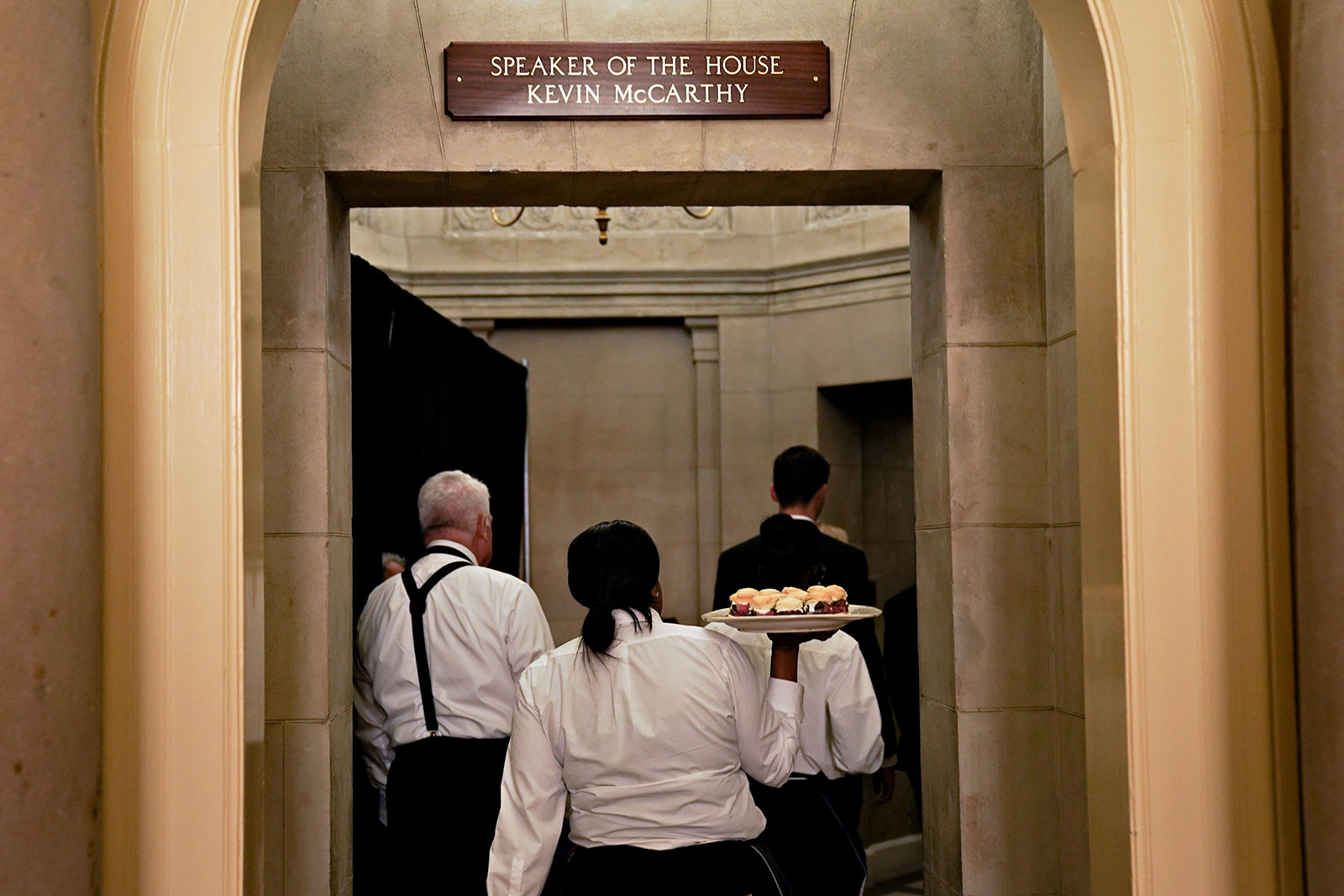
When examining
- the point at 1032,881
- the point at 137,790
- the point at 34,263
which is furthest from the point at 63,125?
the point at 1032,881

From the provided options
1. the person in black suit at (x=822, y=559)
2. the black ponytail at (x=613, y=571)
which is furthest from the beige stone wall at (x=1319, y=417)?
the person in black suit at (x=822, y=559)

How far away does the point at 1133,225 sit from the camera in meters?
→ 2.18

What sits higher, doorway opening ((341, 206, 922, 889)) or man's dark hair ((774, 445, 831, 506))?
doorway opening ((341, 206, 922, 889))

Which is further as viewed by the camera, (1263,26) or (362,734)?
(362,734)

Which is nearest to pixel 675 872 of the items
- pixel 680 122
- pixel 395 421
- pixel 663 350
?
pixel 680 122

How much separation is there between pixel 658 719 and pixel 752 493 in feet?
16.1

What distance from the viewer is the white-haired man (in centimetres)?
400

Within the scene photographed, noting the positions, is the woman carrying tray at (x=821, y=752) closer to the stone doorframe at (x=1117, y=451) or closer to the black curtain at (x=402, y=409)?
the stone doorframe at (x=1117, y=451)

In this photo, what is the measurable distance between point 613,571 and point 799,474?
66.2 inches

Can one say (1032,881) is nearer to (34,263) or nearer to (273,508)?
(273,508)

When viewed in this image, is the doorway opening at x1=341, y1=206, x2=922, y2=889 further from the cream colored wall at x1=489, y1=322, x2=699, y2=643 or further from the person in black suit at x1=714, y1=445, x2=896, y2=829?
the person in black suit at x1=714, y1=445, x2=896, y2=829

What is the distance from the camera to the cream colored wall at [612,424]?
785 centimetres

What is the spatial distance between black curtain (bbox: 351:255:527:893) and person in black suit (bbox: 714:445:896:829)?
1.26 m

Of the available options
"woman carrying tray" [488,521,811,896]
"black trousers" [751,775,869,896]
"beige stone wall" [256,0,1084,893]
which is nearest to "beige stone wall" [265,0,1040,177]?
"beige stone wall" [256,0,1084,893]
